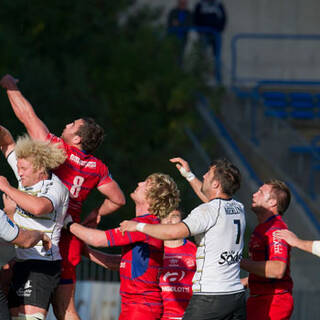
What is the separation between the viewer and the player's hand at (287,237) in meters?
5.59

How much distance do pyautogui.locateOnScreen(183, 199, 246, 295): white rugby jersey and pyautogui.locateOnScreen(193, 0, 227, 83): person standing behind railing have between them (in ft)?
35.1

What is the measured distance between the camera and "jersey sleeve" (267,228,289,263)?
18.7ft

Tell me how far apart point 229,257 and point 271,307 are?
32.1 inches

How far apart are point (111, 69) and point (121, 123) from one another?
122 cm

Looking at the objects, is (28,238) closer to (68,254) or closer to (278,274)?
(68,254)

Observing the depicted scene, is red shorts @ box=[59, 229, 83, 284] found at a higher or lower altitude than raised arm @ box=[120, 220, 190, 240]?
lower

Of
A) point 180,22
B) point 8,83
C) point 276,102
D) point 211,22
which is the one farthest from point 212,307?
point 211,22

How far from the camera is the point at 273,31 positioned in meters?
18.8

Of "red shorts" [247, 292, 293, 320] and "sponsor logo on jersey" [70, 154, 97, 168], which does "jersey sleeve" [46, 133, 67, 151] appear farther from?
"red shorts" [247, 292, 293, 320]

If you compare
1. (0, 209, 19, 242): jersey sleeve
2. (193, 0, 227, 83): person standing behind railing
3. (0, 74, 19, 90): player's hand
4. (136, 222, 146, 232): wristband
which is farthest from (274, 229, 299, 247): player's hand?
(193, 0, 227, 83): person standing behind railing

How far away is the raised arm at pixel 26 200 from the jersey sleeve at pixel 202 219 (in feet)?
3.08

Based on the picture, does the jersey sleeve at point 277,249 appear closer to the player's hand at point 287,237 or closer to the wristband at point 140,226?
the player's hand at point 287,237

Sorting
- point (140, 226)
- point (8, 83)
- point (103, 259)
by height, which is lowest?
point (103, 259)

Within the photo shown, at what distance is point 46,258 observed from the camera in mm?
5379
